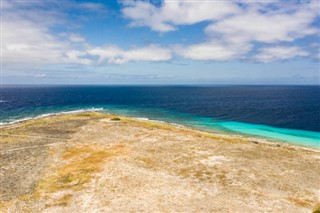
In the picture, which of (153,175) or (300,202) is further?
(153,175)

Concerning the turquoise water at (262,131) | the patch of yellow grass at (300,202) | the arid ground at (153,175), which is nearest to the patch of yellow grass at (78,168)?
the arid ground at (153,175)

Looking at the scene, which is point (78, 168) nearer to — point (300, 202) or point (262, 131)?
point (300, 202)

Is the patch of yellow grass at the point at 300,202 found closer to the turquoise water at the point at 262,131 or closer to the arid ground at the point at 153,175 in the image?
the arid ground at the point at 153,175

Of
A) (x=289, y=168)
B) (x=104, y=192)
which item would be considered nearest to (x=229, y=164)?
(x=289, y=168)

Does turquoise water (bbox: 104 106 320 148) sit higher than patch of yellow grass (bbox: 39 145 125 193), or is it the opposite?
turquoise water (bbox: 104 106 320 148)

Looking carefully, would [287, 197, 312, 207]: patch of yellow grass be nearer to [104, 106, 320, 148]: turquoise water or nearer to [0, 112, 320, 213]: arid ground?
[0, 112, 320, 213]: arid ground

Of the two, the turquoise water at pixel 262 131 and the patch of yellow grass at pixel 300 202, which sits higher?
the turquoise water at pixel 262 131

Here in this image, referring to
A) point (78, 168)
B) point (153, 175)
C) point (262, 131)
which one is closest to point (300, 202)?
point (153, 175)

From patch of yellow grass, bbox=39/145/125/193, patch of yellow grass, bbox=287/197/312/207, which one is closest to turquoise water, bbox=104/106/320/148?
patch of yellow grass, bbox=287/197/312/207

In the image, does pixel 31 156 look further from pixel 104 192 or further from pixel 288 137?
pixel 288 137
